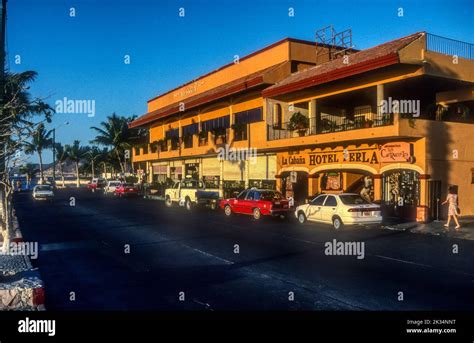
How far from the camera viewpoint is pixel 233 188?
3175 centimetres

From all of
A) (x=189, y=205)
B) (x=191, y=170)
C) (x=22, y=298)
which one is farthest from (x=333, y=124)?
(x=191, y=170)

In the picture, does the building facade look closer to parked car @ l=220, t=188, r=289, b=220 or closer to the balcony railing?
the balcony railing

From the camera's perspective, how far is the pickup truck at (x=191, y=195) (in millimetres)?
27609

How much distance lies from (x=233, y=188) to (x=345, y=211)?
50.5ft

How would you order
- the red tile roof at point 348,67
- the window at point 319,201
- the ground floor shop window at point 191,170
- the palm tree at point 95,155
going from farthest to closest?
the palm tree at point 95,155
the ground floor shop window at point 191,170
the red tile roof at point 348,67
the window at point 319,201

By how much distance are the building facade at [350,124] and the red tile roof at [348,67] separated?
0.20ft

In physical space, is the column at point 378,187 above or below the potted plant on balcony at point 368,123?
below

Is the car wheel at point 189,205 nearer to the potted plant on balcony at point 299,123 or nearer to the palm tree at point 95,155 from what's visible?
the potted plant on balcony at point 299,123

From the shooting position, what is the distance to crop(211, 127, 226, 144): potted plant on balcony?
34325mm

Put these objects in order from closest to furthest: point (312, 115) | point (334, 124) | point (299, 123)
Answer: point (334, 124), point (312, 115), point (299, 123)

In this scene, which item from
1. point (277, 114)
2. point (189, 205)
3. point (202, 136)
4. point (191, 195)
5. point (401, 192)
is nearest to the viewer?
point (401, 192)

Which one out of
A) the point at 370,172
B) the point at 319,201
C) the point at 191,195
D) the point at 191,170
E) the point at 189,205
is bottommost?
the point at 189,205

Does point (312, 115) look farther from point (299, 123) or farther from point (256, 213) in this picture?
point (256, 213)

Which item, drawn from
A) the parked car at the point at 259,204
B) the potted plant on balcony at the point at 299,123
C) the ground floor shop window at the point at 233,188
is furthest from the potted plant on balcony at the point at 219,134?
the parked car at the point at 259,204
